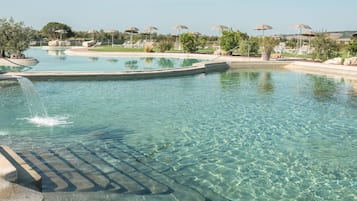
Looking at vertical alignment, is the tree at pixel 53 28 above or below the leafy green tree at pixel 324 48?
above

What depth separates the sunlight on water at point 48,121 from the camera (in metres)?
7.00

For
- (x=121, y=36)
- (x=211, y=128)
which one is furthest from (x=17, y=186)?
(x=121, y=36)

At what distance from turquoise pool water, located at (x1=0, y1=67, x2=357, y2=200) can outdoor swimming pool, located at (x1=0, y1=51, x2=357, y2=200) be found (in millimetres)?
15

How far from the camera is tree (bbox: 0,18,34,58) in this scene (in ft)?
62.8

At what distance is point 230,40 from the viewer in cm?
2767

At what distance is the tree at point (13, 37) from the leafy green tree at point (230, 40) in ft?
47.0

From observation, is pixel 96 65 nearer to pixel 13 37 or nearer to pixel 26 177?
pixel 13 37

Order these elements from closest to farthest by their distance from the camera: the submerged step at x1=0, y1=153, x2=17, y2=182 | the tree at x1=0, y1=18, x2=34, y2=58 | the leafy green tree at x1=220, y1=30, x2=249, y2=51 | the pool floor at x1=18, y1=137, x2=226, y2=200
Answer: the submerged step at x1=0, y1=153, x2=17, y2=182 < the pool floor at x1=18, y1=137, x2=226, y2=200 < the tree at x1=0, y1=18, x2=34, y2=58 < the leafy green tree at x1=220, y1=30, x2=249, y2=51

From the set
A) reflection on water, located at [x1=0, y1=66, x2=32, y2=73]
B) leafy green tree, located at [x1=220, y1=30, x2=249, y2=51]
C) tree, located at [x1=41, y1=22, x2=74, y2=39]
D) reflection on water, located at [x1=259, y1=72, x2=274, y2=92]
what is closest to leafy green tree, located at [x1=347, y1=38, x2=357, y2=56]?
reflection on water, located at [x1=259, y1=72, x2=274, y2=92]

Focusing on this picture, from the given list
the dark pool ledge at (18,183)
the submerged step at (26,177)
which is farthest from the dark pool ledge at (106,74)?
the dark pool ledge at (18,183)

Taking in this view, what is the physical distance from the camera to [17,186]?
304cm

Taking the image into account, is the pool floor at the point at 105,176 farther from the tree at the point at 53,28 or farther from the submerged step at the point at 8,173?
the tree at the point at 53,28

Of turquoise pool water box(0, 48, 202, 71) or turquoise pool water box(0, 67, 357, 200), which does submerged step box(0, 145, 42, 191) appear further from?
turquoise pool water box(0, 48, 202, 71)

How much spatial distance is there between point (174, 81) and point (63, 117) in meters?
6.89
